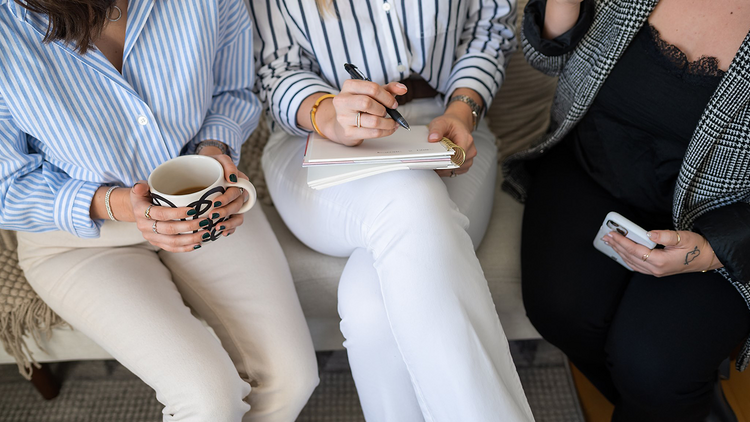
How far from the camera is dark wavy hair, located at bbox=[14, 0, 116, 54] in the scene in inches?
27.3

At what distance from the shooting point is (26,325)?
1026mm

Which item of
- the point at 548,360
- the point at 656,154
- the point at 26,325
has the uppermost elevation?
the point at 656,154

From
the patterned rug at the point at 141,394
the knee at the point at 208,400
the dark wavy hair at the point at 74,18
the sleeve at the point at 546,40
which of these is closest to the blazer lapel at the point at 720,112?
the sleeve at the point at 546,40

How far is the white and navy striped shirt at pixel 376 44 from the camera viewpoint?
0.99 metres

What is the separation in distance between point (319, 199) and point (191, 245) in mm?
254

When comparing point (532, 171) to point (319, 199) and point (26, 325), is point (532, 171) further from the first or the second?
point (26, 325)

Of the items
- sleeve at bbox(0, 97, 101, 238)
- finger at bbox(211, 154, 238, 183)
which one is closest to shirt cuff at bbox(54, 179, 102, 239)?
sleeve at bbox(0, 97, 101, 238)

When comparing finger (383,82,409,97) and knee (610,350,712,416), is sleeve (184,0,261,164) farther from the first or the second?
knee (610,350,712,416)

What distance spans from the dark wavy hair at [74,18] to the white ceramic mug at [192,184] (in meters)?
0.22

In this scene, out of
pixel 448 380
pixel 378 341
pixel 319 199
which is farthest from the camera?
pixel 319 199

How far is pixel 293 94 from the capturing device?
3.25 feet

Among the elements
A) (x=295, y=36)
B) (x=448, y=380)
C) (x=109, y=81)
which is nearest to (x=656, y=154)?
(x=448, y=380)

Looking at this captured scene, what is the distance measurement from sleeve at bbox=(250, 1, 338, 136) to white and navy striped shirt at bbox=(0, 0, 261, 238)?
10cm

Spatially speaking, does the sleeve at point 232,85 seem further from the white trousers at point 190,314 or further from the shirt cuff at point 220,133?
the white trousers at point 190,314
